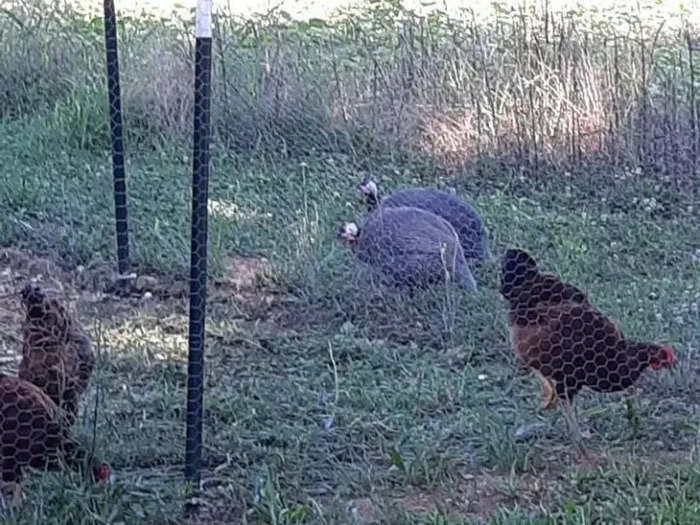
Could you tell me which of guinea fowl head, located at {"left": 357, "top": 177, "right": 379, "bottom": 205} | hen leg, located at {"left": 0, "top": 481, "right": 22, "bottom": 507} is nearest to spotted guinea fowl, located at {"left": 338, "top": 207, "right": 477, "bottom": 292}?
guinea fowl head, located at {"left": 357, "top": 177, "right": 379, "bottom": 205}

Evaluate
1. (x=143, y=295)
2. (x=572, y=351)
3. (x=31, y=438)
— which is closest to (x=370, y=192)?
(x=143, y=295)

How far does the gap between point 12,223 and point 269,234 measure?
117 centimetres

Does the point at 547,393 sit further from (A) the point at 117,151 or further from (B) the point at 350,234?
(A) the point at 117,151

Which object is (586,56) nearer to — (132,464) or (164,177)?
(164,177)

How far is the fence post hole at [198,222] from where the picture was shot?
3.06 m

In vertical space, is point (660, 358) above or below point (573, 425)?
above

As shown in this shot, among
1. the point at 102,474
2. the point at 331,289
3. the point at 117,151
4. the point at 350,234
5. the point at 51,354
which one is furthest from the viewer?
the point at 350,234

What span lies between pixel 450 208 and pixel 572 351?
1.92m

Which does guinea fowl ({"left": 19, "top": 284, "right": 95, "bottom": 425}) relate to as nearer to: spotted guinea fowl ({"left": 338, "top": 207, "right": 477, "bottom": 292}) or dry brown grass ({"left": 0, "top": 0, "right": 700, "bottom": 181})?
spotted guinea fowl ({"left": 338, "top": 207, "right": 477, "bottom": 292})

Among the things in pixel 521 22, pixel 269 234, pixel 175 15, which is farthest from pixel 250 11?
pixel 269 234

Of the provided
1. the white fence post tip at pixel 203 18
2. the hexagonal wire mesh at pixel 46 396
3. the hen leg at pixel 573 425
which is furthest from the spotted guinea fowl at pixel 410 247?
the white fence post tip at pixel 203 18

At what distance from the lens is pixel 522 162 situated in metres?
6.14

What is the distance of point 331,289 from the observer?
4.84 m

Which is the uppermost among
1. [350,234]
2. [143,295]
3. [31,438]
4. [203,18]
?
[203,18]
